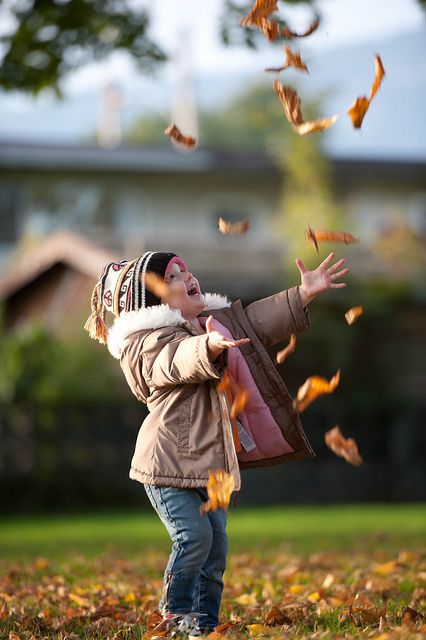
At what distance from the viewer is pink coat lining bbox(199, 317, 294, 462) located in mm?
4570

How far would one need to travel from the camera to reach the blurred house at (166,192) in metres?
24.7

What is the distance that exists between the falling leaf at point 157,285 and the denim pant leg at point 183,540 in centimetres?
80

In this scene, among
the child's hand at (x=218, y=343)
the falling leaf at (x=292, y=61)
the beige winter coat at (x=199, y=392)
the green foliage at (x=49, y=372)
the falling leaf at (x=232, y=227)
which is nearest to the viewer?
the child's hand at (x=218, y=343)

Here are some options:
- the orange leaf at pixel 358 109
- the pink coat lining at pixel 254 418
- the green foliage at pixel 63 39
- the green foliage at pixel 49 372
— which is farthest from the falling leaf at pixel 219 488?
the green foliage at pixel 49 372

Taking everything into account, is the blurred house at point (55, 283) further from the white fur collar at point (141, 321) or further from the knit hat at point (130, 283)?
the white fur collar at point (141, 321)

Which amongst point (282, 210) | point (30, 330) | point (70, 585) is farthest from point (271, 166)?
point (70, 585)

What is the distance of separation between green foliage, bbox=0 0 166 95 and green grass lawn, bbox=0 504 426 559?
432 cm

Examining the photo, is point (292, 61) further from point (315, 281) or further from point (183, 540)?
point (183, 540)

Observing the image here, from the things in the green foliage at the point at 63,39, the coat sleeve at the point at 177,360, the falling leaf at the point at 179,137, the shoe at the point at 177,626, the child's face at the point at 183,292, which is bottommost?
the shoe at the point at 177,626

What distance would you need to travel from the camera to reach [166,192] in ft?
84.3

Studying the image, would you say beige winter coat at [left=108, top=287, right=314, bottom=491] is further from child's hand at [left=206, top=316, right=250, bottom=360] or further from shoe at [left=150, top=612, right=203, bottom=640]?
shoe at [left=150, top=612, right=203, bottom=640]

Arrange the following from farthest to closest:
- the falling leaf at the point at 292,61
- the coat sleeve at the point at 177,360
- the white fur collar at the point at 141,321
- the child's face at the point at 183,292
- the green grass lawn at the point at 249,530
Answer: the green grass lawn at the point at 249,530
the falling leaf at the point at 292,61
the child's face at the point at 183,292
the white fur collar at the point at 141,321
the coat sleeve at the point at 177,360

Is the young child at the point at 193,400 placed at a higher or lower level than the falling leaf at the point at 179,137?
lower

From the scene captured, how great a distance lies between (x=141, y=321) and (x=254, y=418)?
626 millimetres
